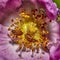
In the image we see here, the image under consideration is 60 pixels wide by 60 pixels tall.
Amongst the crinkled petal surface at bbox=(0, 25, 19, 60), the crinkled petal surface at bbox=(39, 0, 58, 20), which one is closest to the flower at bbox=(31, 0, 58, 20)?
the crinkled petal surface at bbox=(39, 0, 58, 20)

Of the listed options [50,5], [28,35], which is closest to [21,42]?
[28,35]

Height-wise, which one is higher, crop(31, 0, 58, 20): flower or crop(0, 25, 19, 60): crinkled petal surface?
crop(31, 0, 58, 20): flower

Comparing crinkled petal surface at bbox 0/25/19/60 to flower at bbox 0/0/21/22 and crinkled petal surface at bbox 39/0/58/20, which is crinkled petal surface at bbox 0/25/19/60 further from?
crinkled petal surface at bbox 39/0/58/20

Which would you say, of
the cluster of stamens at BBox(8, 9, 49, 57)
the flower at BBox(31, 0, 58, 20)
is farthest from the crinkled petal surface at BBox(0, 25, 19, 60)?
the flower at BBox(31, 0, 58, 20)

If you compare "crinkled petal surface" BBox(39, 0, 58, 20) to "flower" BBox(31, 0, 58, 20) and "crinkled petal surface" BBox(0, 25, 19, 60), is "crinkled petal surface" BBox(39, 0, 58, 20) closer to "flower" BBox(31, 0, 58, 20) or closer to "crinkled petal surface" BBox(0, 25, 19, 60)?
"flower" BBox(31, 0, 58, 20)

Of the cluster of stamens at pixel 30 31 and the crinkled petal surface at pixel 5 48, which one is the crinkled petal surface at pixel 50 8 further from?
the crinkled petal surface at pixel 5 48

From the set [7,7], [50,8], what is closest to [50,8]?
[50,8]

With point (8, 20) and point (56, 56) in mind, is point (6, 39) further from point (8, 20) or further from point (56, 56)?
point (56, 56)

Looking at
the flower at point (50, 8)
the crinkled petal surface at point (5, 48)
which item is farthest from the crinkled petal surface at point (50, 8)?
the crinkled petal surface at point (5, 48)

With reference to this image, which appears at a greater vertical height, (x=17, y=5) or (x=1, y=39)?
(x=17, y=5)
